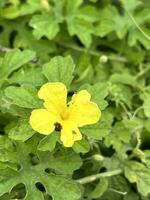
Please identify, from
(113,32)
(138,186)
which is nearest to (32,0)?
(113,32)

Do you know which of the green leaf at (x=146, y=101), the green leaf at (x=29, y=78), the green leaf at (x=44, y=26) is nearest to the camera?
the green leaf at (x=29, y=78)

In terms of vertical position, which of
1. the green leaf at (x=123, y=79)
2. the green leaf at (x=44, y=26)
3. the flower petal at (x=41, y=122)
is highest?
the flower petal at (x=41, y=122)

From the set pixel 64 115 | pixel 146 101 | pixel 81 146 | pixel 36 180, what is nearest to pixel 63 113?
pixel 64 115

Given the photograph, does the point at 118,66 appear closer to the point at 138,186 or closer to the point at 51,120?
the point at 138,186

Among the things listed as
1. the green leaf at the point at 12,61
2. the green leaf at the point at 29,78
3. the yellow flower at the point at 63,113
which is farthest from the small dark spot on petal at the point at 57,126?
the green leaf at the point at 12,61

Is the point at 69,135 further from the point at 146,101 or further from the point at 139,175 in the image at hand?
the point at 146,101

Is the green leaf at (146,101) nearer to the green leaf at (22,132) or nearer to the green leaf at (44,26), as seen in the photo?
the green leaf at (44,26)

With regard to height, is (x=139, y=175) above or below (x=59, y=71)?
below
